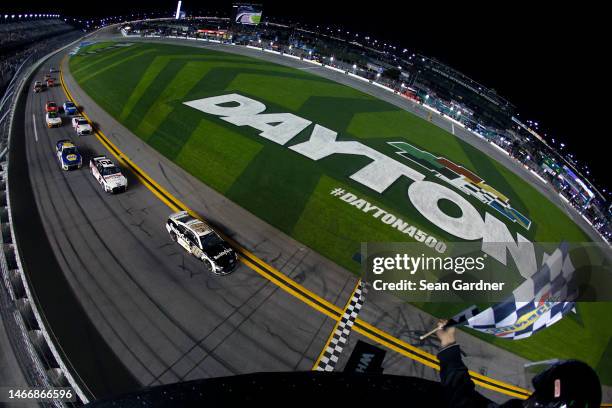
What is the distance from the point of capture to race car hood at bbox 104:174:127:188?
18983mm

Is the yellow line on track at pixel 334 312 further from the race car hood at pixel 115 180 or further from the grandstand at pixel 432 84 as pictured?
the grandstand at pixel 432 84

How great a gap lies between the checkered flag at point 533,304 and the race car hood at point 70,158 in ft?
80.3

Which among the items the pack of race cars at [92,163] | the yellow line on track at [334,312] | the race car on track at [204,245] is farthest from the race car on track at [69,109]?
the race car on track at [204,245]

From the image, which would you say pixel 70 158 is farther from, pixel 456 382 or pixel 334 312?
pixel 456 382

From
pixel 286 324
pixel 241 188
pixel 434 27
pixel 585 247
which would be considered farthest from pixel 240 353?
pixel 434 27

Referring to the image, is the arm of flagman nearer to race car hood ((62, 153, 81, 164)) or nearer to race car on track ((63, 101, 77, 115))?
race car hood ((62, 153, 81, 164))

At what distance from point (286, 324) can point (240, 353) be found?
7.15 ft

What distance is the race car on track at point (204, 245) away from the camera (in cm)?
1451

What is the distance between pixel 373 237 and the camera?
18.0 metres

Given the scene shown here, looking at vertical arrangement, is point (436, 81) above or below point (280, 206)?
above

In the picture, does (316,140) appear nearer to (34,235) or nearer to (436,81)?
(34,235)

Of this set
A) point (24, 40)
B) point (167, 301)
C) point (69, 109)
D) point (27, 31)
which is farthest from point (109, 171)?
point (27, 31)

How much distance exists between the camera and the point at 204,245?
14805 millimetres

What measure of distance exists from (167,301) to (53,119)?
24.4 meters
